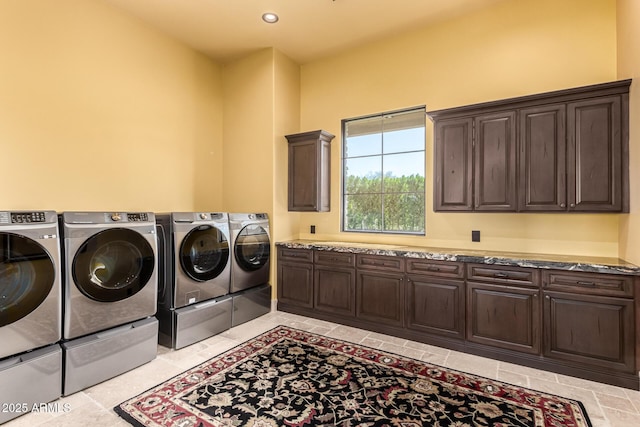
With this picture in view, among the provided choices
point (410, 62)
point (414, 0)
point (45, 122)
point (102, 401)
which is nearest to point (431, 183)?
point (410, 62)

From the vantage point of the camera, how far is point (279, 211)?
168 inches

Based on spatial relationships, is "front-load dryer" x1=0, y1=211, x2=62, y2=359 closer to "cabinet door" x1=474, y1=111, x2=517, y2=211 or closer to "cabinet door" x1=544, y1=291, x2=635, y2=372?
"cabinet door" x1=474, y1=111, x2=517, y2=211

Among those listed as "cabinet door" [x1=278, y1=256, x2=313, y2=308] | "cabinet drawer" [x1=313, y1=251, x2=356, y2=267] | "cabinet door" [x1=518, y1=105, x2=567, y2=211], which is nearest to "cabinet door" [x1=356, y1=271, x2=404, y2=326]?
"cabinet drawer" [x1=313, y1=251, x2=356, y2=267]

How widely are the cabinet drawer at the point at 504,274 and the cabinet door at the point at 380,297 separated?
2.34 ft

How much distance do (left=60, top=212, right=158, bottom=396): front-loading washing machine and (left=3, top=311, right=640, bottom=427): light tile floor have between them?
0.48 feet

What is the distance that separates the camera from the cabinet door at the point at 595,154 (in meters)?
A: 2.57

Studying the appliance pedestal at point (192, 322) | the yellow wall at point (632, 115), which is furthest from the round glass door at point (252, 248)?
the yellow wall at point (632, 115)

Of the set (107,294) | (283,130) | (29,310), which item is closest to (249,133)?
(283,130)

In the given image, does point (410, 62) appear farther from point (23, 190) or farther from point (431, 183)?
point (23, 190)

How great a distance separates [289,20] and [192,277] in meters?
3.04

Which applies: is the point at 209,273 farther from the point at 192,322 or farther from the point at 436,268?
the point at 436,268

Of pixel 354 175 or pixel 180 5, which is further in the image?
pixel 354 175

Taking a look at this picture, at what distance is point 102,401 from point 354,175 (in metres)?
3.50

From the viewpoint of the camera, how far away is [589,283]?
2500 mm
